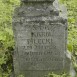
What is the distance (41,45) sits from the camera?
4.77 metres

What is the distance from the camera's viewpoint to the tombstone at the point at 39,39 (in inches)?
177

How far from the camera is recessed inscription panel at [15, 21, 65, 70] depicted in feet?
15.0

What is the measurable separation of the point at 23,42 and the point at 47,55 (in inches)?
19.9

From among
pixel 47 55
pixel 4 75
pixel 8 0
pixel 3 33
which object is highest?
pixel 8 0

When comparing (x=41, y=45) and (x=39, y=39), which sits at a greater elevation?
(x=39, y=39)

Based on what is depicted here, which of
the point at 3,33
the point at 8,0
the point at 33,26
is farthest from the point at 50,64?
the point at 8,0

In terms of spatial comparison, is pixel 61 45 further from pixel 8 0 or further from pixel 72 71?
pixel 8 0

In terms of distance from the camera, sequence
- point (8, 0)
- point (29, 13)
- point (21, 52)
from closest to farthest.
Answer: point (29, 13), point (21, 52), point (8, 0)

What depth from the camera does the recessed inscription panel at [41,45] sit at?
4.57 m

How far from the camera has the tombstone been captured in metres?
4.49

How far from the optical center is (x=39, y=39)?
4695 millimetres

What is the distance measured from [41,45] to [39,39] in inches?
5.2

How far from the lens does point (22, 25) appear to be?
455 centimetres

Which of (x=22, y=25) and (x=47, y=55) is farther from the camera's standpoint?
(x=47, y=55)
